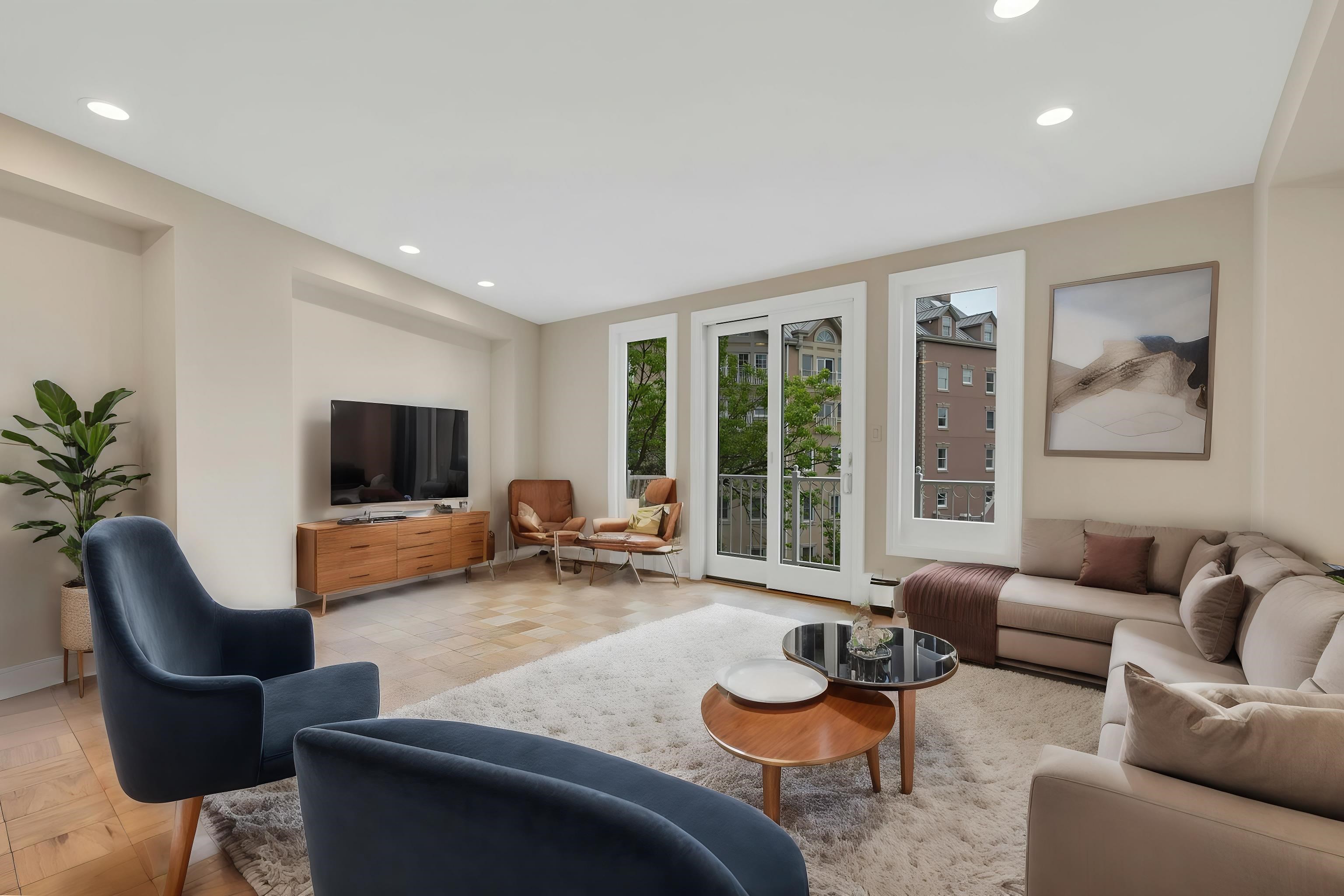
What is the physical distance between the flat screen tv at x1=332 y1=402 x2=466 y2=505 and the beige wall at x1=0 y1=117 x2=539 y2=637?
0.38 metres

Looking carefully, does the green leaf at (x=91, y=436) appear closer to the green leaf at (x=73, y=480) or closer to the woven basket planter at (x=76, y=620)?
the green leaf at (x=73, y=480)

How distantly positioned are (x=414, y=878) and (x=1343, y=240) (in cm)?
434

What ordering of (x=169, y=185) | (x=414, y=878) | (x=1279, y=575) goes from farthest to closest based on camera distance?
1. (x=169, y=185)
2. (x=1279, y=575)
3. (x=414, y=878)

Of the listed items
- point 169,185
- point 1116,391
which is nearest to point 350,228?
point 169,185

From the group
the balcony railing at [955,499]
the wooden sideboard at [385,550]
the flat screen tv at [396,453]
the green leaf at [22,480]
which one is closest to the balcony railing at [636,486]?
the wooden sideboard at [385,550]

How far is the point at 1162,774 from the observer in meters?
1.21

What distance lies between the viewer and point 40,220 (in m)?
3.21

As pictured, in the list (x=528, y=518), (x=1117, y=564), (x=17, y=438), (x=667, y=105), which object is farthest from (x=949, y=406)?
(x=17, y=438)

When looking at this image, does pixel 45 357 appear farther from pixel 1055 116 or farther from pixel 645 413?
pixel 1055 116

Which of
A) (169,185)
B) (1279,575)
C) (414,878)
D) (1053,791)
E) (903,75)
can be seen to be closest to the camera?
(414,878)

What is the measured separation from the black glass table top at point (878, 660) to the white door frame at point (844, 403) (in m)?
2.05

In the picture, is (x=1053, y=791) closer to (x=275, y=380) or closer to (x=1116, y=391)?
(x=1116, y=391)

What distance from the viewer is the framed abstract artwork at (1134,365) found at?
11.5ft

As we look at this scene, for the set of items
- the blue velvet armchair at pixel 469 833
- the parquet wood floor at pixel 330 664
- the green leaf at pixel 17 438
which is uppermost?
the green leaf at pixel 17 438
